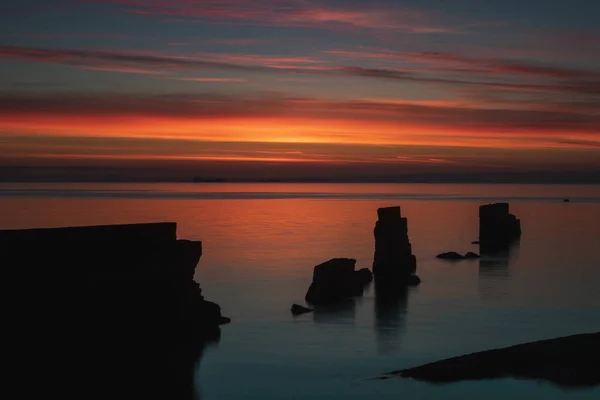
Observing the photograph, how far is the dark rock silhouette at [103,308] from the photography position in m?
20.8

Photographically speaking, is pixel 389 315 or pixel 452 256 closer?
pixel 389 315

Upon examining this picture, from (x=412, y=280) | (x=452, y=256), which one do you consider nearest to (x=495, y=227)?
(x=452, y=256)

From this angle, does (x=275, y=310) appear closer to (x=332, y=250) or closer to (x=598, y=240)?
(x=332, y=250)

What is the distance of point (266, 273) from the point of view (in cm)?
5253

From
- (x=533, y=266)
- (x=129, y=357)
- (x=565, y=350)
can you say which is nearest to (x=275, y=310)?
(x=129, y=357)

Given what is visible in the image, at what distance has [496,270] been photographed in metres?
57.6

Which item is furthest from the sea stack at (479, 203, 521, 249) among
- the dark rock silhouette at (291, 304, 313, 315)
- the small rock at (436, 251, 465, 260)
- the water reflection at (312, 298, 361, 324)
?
the dark rock silhouette at (291, 304, 313, 315)

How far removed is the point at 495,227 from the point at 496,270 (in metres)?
21.6

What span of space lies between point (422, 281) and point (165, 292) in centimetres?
2771

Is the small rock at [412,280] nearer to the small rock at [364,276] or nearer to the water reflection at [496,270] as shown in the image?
the small rock at [364,276]

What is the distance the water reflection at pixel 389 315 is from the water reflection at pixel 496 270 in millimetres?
5364

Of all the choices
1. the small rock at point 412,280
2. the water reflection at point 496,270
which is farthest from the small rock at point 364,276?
the water reflection at point 496,270

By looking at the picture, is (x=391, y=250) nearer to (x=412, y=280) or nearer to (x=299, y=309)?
(x=412, y=280)

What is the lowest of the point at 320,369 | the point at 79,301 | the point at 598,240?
the point at 320,369
